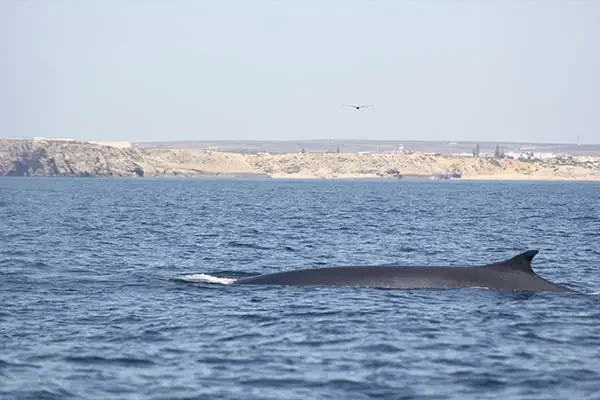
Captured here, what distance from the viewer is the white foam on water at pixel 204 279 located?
24.7 meters

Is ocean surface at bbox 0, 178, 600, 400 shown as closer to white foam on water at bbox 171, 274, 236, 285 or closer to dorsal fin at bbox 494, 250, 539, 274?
white foam on water at bbox 171, 274, 236, 285

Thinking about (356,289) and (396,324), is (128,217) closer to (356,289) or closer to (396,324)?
(356,289)

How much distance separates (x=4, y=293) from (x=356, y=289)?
767cm

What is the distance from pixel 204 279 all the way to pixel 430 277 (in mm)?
5710

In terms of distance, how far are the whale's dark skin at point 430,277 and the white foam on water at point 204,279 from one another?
0.59m

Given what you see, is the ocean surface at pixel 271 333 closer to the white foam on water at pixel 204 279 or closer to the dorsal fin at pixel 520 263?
the white foam on water at pixel 204 279

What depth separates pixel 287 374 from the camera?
48.5 ft

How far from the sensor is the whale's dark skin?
2212 cm

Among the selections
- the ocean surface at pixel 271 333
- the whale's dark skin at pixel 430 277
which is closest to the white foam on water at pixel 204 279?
the ocean surface at pixel 271 333

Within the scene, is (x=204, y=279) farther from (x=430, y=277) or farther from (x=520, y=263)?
(x=520, y=263)

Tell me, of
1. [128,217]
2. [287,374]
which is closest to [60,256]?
[287,374]

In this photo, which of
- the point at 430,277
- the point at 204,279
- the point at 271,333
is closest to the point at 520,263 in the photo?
the point at 430,277

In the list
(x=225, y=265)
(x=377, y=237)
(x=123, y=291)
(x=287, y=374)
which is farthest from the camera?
(x=377, y=237)

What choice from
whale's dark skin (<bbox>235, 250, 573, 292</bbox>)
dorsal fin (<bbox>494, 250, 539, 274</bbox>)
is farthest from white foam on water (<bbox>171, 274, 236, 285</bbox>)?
dorsal fin (<bbox>494, 250, 539, 274</bbox>)
